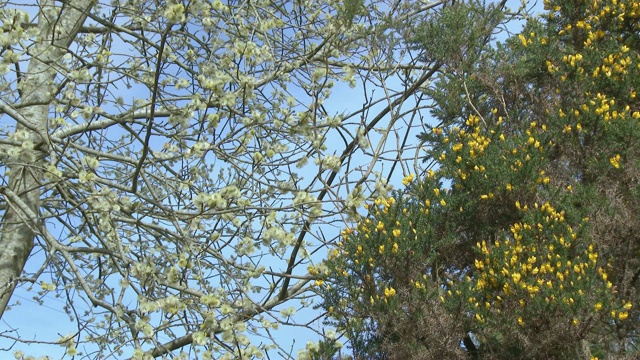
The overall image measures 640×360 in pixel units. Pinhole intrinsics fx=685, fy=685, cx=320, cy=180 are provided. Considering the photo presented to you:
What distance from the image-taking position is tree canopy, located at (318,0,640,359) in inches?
180

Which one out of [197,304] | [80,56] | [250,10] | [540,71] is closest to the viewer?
[197,304]

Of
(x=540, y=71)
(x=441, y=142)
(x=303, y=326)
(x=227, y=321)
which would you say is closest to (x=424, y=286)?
(x=303, y=326)

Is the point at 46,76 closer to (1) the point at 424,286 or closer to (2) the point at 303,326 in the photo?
(2) the point at 303,326

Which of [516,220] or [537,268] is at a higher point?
[516,220]

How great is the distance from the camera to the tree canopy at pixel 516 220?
15.0 feet

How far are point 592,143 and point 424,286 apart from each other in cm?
208

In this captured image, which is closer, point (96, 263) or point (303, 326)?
point (303, 326)

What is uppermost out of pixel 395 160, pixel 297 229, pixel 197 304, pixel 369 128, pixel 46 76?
pixel 46 76

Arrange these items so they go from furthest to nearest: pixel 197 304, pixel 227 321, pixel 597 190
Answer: pixel 597 190 → pixel 197 304 → pixel 227 321

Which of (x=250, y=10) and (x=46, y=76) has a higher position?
(x=46, y=76)

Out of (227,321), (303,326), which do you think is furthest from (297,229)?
(227,321)

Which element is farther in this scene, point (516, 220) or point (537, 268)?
point (516, 220)

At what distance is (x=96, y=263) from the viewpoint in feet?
21.7

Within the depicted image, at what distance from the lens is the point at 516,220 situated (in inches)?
210
